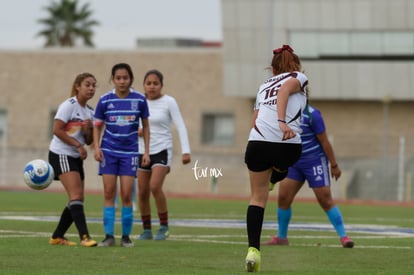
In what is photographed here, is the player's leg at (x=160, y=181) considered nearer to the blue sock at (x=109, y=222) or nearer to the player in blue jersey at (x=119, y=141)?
the player in blue jersey at (x=119, y=141)

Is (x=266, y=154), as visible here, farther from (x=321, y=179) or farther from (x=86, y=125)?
(x=86, y=125)

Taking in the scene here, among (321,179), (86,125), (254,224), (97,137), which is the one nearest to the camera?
(254,224)

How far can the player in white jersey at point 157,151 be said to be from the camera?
16.0 m

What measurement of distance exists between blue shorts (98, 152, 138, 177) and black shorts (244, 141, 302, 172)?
341 cm

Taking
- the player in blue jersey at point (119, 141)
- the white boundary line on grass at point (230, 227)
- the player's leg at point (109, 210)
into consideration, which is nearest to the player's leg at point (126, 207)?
the player in blue jersey at point (119, 141)

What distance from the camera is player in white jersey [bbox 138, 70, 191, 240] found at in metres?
16.0

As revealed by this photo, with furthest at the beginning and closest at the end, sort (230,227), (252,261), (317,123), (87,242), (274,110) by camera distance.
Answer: (230,227)
(317,123)
(87,242)
(274,110)
(252,261)

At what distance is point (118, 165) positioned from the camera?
14578 millimetres

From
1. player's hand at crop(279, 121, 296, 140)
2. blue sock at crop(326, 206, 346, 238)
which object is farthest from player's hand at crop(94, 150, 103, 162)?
player's hand at crop(279, 121, 296, 140)

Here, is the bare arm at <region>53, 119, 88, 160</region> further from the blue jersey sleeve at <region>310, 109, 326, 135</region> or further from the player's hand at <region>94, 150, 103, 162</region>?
the blue jersey sleeve at <region>310, 109, 326, 135</region>

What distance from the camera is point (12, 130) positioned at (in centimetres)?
5350

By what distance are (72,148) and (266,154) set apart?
399 centimetres

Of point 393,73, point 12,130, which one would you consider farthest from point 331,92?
point 12,130

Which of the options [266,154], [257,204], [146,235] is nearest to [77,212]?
[146,235]
